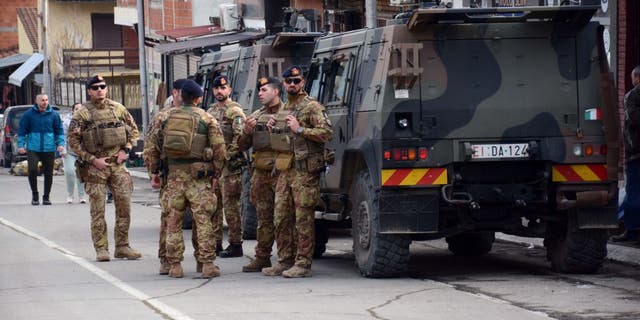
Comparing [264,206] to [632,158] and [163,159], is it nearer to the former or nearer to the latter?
[163,159]

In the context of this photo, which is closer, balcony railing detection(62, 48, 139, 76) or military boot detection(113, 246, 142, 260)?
military boot detection(113, 246, 142, 260)

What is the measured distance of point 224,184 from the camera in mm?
15023

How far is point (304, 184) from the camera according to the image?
514 inches

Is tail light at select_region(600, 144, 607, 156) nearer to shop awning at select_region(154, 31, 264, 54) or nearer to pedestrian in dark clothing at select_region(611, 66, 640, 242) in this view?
pedestrian in dark clothing at select_region(611, 66, 640, 242)

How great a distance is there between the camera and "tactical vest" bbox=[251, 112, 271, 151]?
13.7 metres

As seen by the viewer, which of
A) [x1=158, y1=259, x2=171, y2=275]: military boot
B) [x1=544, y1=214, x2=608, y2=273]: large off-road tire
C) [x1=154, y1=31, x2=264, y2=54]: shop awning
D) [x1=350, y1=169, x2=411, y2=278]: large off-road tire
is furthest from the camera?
[x1=154, y1=31, x2=264, y2=54]: shop awning

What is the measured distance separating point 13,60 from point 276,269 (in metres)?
59.8

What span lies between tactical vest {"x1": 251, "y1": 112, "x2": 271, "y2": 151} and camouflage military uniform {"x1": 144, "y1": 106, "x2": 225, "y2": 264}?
55cm

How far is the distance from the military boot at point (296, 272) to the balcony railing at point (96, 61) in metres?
43.5

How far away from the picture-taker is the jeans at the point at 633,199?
48.1 feet

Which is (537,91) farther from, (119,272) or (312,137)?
(119,272)

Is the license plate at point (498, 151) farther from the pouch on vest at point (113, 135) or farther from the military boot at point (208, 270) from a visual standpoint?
the pouch on vest at point (113, 135)

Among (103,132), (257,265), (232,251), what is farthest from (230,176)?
(257,265)

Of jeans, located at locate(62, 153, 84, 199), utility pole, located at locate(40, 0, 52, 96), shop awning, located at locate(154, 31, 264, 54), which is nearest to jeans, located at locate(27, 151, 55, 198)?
jeans, located at locate(62, 153, 84, 199)
